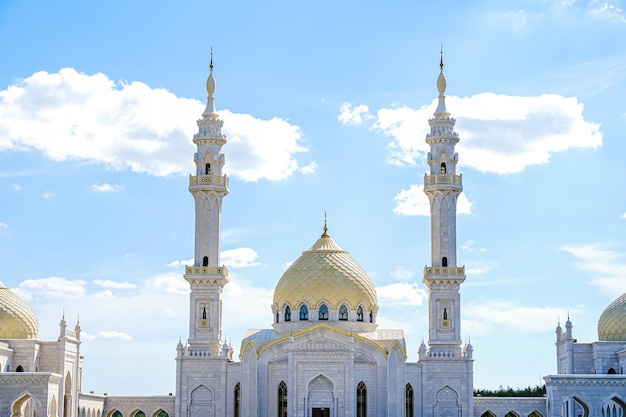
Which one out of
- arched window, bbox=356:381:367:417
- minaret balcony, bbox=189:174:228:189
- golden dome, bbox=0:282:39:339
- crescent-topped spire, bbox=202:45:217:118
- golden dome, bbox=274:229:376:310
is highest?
crescent-topped spire, bbox=202:45:217:118

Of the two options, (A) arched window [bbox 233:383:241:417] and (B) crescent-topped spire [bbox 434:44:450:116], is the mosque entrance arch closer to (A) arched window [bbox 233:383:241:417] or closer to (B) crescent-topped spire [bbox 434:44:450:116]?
(A) arched window [bbox 233:383:241:417]

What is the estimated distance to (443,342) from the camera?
63.2 m

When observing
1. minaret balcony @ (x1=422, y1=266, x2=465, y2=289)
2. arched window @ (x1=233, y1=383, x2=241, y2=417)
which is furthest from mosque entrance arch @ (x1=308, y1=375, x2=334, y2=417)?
minaret balcony @ (x1=422, y1=266, x2=465, y2=289)

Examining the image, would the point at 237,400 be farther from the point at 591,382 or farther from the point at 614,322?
the point at 614,322

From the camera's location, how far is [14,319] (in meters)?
60.3

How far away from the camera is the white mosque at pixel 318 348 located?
6100 centimetres

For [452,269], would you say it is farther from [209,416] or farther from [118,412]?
[118,412]

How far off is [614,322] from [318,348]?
17.1 meters

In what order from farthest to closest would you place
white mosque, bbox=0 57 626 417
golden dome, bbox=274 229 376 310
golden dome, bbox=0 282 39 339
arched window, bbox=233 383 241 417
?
golden dome, bbox=274 229 376 310 → arched window, bbox=233 383 241 417 → white mosque, bbox=0 57 626 417 → golden dome, bbox=0 282 39 339

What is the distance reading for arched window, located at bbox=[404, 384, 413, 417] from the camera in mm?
62469

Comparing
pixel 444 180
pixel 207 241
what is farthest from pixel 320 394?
pixel 444 180

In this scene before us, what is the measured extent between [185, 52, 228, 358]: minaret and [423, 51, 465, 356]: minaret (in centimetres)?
1239

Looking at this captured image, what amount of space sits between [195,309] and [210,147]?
32.6 feet

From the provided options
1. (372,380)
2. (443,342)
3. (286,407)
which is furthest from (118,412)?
(443,342)
